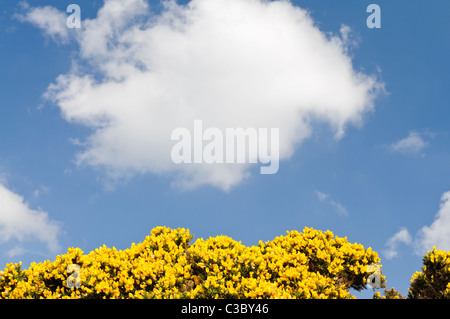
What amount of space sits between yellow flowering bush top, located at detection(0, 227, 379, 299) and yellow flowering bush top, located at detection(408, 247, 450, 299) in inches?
50.4

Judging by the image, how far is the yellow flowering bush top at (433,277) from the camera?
10836mm

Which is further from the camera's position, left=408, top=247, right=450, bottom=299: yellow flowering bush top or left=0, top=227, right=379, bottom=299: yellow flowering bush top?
left=408, top=247, right=450, bottom=299: yellow flowering bush top

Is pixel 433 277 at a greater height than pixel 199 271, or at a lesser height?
lesser

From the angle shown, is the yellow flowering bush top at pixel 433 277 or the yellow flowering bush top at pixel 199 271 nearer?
the yellow flowering bush top at pixel 199 271

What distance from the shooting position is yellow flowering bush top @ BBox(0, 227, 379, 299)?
1051cm

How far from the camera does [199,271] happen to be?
11641 millimetres

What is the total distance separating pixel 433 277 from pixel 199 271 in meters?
6.17

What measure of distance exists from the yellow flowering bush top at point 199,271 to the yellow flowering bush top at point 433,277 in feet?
4.20

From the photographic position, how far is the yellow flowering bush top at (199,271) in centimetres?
1051

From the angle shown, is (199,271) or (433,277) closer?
(433,277)

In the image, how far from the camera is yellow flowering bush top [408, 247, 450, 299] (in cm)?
1084

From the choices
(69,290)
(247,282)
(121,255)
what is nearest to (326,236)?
(247,282)

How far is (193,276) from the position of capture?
11.4 metres
